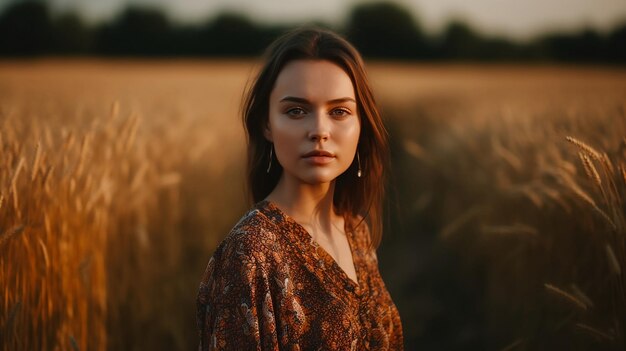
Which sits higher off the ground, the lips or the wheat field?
the lips

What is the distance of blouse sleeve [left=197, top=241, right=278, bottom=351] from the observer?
1323mm

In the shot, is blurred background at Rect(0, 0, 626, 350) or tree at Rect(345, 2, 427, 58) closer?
blurred background at Rect(0, 0, 626, 350)

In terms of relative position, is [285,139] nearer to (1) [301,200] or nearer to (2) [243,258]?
(1) [301,200]

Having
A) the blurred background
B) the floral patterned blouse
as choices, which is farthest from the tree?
the floral patterned blouse

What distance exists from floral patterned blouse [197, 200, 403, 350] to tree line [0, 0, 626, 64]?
2580 centimetres

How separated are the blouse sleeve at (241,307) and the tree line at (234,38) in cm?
2604

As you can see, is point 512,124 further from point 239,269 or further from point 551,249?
point 239,269

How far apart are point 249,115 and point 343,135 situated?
340 mm

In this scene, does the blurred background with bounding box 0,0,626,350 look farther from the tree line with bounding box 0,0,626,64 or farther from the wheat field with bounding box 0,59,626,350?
the tree line with bounding box 0,0,626,64

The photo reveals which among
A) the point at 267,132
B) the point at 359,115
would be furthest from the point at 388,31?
the point at 267,132

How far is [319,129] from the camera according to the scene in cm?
145

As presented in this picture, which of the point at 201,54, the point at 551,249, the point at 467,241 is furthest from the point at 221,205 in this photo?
the point at 201,54

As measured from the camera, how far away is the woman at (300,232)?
53.4 inches

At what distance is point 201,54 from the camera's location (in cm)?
3606
